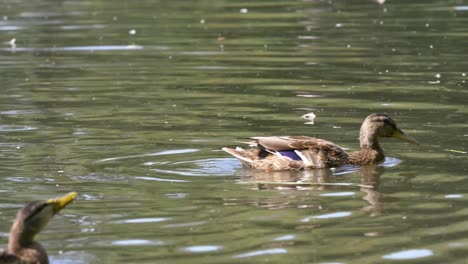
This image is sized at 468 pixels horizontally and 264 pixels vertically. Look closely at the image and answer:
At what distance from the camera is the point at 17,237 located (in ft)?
26.6

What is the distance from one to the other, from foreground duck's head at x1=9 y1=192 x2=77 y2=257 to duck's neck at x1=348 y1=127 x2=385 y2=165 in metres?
4.24

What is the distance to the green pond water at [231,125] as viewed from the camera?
348 inches

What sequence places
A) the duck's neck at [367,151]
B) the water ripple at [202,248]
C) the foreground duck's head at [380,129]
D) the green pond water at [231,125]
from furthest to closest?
the foreground duck's head at [380,129] → the duck's neck at [367,151] → the green pond water at [231,125] → the water ripple at [202,248]

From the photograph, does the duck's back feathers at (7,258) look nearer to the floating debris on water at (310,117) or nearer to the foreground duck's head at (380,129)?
the foreground duck's head at (380,129)

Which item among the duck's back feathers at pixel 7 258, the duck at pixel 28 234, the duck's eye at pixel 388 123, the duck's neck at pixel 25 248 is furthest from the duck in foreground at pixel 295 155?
the duck's back feathers at pixel 7 258

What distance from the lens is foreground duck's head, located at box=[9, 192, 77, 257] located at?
8.09 m

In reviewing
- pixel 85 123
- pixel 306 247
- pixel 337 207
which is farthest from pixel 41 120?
pixel 306 247

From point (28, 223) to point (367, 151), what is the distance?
459 cm

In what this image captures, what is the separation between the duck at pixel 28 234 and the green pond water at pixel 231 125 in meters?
0.25

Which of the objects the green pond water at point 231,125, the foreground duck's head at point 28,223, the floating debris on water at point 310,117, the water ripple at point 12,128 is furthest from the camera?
the floating debris on water at point 310,117

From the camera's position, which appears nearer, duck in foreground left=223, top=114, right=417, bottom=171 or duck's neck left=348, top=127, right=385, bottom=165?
duck in foreground left=223, top=114, right=417, bottom=171

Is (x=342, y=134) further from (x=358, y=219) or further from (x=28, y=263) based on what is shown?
(x=28, y=263)

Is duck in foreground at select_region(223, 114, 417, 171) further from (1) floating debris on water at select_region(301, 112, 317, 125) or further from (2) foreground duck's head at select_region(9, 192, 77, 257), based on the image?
(2) foreground duck's head at select_region(9, 192, 77, 257)

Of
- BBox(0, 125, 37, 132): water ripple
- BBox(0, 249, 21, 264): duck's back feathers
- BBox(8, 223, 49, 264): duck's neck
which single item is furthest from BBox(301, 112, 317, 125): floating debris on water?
BBox(0, 249, 21, 264): duck's back feathers
